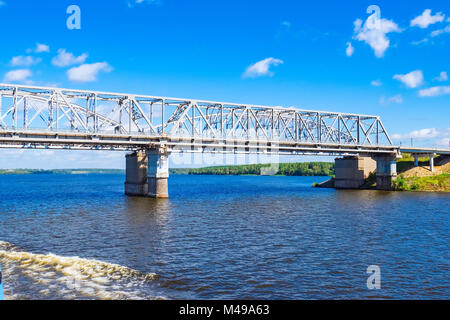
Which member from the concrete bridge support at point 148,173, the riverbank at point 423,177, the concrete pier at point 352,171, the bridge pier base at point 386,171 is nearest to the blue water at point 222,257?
the concrete bridge support at point 148,173

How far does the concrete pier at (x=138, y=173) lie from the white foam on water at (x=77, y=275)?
50539mm

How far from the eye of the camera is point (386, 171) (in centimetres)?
10375

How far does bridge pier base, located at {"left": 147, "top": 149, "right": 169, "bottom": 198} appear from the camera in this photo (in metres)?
70.0

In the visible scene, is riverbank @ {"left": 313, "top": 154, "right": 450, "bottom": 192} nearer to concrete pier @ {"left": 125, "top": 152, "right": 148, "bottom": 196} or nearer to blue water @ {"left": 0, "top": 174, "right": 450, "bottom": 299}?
blue water @ {"left": 0, "top": 174, "right": 450, "bottom": 299}

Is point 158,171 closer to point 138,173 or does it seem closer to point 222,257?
point 138,173

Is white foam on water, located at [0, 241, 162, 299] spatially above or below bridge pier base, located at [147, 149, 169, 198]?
below

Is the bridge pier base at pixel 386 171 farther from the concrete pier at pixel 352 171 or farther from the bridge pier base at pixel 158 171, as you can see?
the bridge pier base at pixel 158 171

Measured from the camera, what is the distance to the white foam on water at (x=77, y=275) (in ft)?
57.4

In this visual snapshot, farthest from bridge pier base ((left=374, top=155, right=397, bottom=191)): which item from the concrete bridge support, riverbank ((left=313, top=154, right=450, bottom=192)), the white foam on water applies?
the white foam on water

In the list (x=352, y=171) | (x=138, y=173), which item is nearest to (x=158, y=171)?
(x=138, y=173)

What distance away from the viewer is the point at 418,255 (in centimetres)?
2509

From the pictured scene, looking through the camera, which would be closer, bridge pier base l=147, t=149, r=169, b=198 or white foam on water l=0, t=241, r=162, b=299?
white foam on water l=0, t=241, r=162, b=299

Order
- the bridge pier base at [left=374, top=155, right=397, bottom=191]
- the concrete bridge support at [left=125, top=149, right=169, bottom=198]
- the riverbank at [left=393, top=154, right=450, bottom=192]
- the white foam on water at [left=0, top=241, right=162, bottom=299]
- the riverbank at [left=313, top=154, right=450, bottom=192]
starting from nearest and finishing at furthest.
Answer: the white foam on water at [left=0, top=241, right=162, bottom=299], the concrete bridge support at [left=125, top=149, right=169, bottom=198], the riverbank at [left=393, top=154, right=450, bottom=192], the riverbank at [left=313, top=154, right=450, bottom=192], the bridge pier base at [left=374, top=155, right=397, bottom=191]
